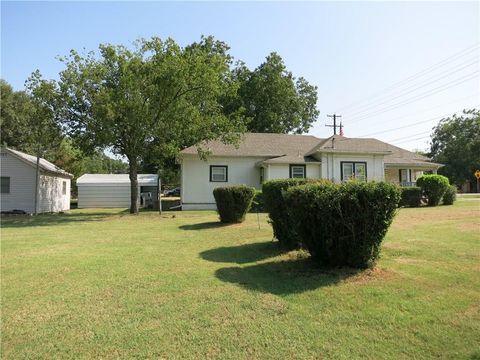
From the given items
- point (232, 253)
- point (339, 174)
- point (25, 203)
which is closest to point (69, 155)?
point (25, 203)

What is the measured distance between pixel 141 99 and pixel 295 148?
37.9ft

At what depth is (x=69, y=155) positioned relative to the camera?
41.0 meters

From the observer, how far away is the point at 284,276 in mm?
6531

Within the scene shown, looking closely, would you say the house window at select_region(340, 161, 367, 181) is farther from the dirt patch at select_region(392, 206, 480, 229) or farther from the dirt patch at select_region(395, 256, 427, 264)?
the dirt patch at select_region(395, 256, 427, 264)

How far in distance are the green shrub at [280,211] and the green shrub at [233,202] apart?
4629mm

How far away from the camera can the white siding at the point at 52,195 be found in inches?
989

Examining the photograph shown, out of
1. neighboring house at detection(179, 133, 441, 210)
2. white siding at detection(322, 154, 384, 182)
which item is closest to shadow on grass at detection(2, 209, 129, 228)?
neighboring house at detection(179, 133, 441, 210)

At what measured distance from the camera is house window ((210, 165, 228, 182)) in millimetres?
25219

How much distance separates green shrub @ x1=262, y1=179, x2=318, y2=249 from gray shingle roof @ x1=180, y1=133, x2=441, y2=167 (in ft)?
48.2

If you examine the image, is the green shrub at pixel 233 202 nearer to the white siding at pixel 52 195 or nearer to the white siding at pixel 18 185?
the white siding at pixel 18 185

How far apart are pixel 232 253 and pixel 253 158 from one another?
17.3m

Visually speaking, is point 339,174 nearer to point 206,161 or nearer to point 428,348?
point 206,161

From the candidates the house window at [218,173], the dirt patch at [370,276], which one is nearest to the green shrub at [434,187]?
the house window at [218,173]

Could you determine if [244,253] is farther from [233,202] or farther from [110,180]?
[110,180]
